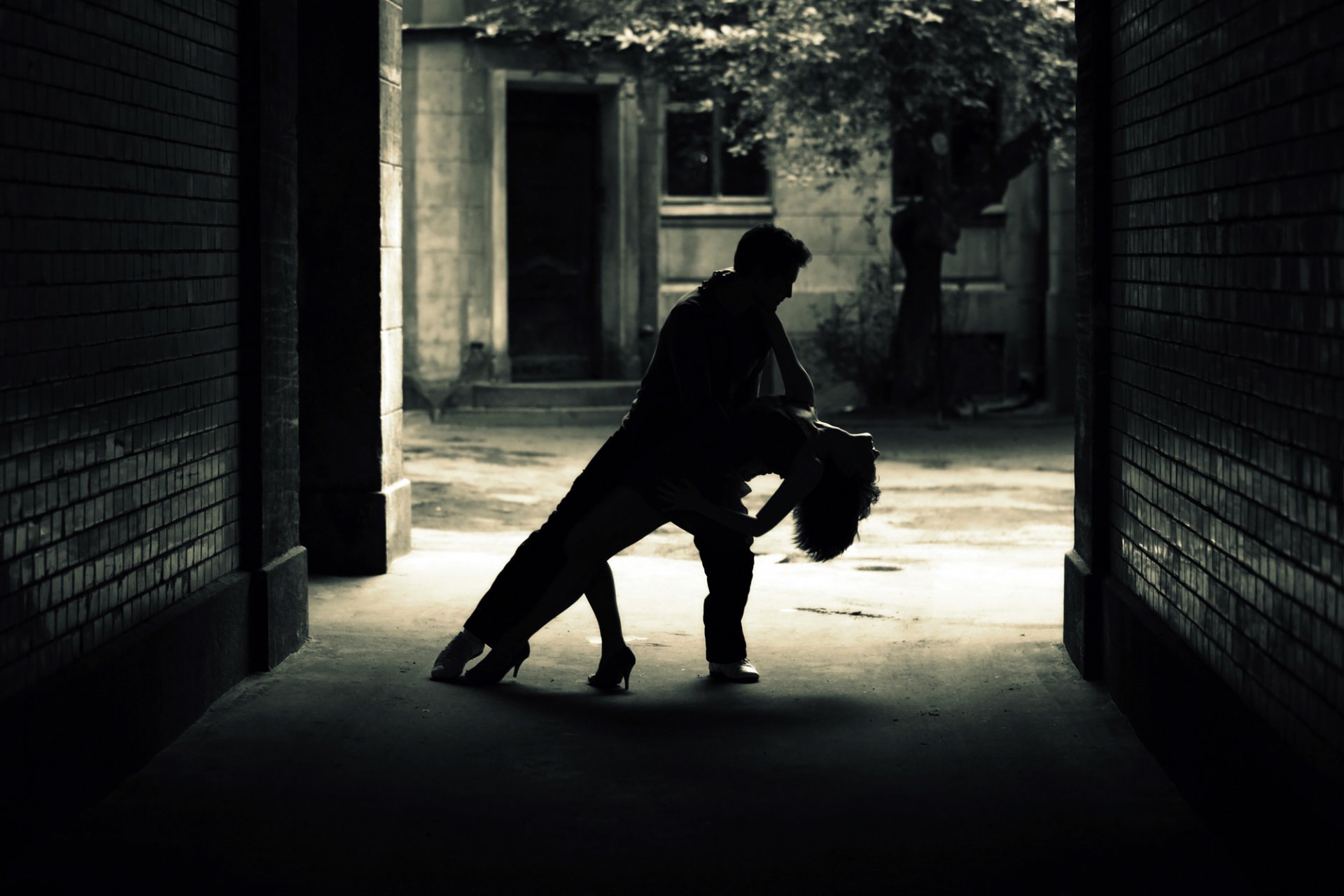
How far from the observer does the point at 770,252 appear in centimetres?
648

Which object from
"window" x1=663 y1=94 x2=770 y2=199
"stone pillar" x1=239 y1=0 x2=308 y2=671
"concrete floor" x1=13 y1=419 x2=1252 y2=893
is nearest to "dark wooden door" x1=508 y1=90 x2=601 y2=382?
"window" x1=663 y1=94 x2=770 y2=199

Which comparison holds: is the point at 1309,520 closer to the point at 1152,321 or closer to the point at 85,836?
the point at 1152,321

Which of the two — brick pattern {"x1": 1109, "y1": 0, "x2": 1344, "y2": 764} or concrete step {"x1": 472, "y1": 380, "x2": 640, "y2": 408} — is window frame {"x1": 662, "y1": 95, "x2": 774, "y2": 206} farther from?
brick pattern {"x1": 1109, "y1": 0, "x2": 1344, "y2": 764}

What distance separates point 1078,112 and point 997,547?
4.93m

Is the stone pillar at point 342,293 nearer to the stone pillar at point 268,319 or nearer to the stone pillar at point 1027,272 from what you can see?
the stone pillar at point 268,319

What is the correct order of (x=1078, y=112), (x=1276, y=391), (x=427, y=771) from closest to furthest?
1. (x=1276, y=391)
2. (x=427, y=771)
3. (x=1078, y=112)

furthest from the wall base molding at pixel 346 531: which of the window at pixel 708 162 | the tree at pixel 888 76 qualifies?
the window at pixel 708 162

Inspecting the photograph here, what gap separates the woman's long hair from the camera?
6453mm

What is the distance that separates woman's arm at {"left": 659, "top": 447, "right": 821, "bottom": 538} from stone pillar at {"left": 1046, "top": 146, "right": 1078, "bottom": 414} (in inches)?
606

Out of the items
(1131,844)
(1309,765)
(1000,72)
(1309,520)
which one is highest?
(1000,72)

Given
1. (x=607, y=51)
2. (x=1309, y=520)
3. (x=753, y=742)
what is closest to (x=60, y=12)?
(x=753, y=742)

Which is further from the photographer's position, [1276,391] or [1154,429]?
[1154,429]

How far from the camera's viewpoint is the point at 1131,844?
4691 millimetres

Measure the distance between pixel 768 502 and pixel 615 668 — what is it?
3.08 ft
